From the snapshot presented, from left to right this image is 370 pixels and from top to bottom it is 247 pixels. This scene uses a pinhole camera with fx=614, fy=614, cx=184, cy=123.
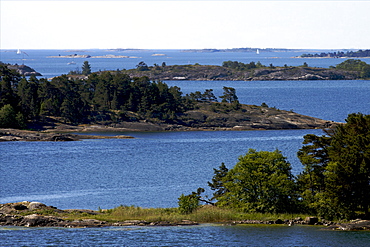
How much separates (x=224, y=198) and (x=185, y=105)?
3831 inches

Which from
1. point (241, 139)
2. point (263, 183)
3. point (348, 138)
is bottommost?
point (241, 139)

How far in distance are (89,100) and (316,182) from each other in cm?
10588

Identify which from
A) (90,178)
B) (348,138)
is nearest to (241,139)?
(90,178)

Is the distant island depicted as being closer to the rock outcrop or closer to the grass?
the rock outcrop

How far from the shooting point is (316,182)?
58.3m

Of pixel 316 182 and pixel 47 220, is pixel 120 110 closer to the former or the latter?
pixel 47 220

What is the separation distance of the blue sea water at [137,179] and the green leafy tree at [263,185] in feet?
11.0

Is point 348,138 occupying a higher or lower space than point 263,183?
higher

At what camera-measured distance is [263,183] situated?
188 ft

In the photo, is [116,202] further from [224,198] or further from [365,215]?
[365,215]

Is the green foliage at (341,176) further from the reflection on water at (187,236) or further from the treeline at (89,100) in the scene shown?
the treeline at (89,100)

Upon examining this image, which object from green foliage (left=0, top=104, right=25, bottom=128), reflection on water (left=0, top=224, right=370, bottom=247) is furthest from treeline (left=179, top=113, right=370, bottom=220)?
green foliage (left=0, top=104, right=25, bottom=128)

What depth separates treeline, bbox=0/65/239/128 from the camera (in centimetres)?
14212

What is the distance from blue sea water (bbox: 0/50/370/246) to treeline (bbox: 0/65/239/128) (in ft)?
44.1
